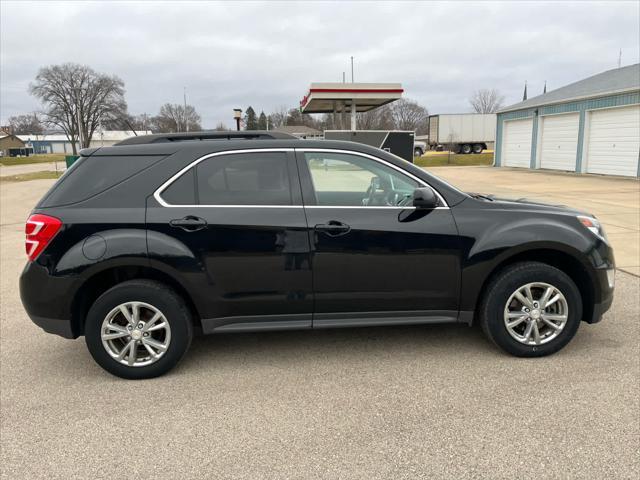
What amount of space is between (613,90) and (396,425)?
827 inches

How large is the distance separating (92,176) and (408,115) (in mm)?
86626

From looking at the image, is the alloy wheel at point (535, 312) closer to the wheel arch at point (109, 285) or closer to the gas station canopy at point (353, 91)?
the wheel arch at point (109, 285)

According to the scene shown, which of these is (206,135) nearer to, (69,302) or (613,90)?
(69,302)

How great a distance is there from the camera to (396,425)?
287 centimetres

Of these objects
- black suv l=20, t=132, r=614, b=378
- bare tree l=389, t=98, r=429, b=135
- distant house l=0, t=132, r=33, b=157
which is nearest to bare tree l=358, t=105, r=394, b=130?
bare tree l=389, t=98, r=429, b=135

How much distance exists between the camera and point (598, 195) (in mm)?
14031

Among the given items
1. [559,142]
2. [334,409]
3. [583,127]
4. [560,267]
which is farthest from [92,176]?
[559,142]

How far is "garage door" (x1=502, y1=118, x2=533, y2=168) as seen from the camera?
2597 cm

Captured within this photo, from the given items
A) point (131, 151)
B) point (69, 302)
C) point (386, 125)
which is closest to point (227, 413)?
point (69, 302)

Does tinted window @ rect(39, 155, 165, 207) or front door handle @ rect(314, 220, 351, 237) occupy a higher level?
tinted window @ rect(39, 155, 165, 207)

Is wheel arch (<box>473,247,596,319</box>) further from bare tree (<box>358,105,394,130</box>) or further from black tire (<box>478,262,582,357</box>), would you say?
bare tree (<box>358,105,394,130</box>)

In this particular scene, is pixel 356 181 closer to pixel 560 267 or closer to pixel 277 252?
pixel 277 252

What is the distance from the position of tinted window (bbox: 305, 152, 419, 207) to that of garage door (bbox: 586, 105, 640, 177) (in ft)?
61.3

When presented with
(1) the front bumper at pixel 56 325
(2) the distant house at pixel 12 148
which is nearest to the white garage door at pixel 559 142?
(1) the front bumper at pixel 56 325
